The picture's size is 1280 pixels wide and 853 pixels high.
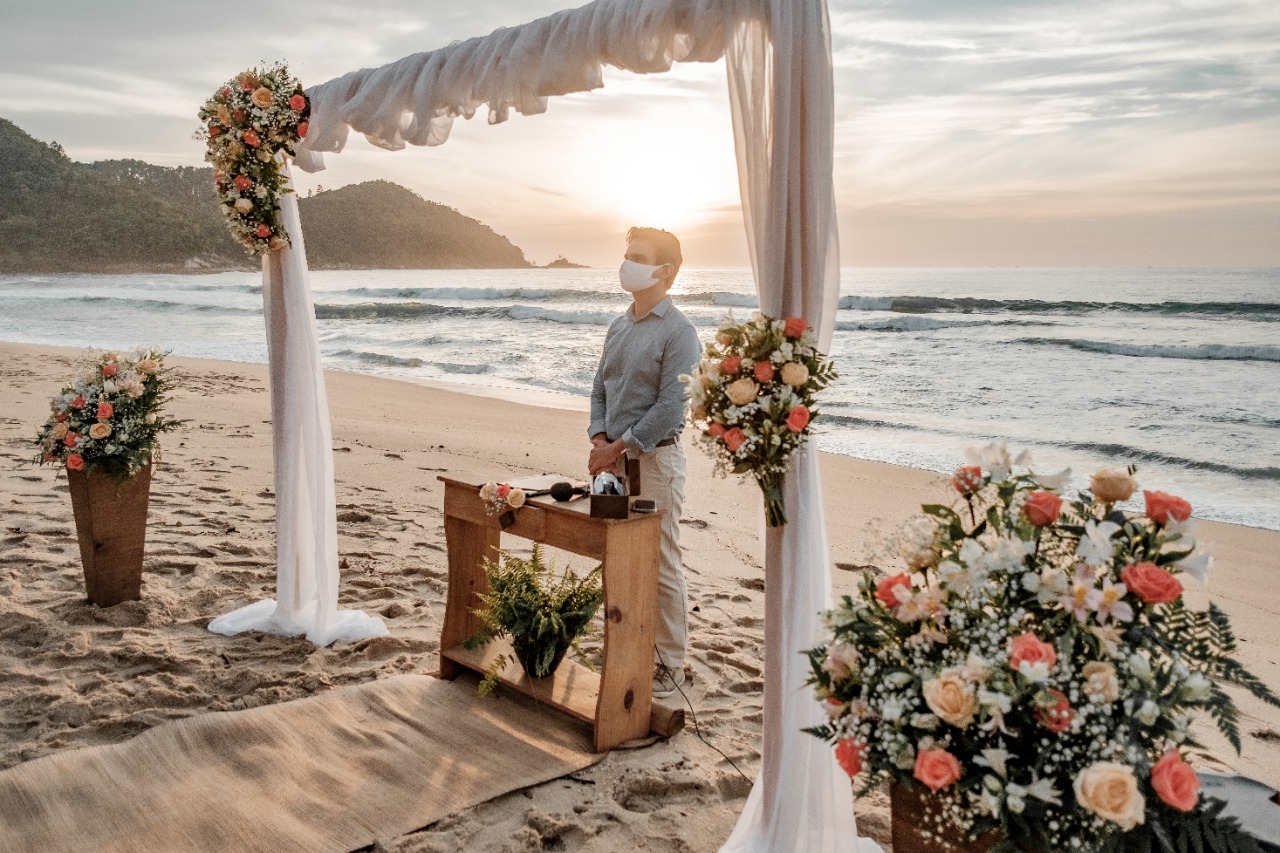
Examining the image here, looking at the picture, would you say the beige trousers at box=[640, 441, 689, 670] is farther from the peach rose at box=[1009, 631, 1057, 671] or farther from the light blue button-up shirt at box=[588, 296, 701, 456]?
the peach rose at box=[1009, 631, 1057, 671]

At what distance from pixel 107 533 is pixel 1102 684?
197 inches

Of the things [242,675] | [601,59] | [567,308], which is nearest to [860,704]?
[601,59]

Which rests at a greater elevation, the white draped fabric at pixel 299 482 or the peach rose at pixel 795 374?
the peach rose at pixel 795 374

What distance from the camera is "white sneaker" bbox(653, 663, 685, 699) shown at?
170 inches

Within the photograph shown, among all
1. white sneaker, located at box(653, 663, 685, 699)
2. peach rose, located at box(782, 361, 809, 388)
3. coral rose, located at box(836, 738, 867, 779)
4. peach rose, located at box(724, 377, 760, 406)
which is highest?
peach rose, located at box(782, 361, 809, 388)

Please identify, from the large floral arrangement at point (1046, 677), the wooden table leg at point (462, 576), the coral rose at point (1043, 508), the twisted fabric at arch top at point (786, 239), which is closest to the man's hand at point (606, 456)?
the wooden table leg at point (462, 576)

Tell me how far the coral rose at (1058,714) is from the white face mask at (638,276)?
2717mm

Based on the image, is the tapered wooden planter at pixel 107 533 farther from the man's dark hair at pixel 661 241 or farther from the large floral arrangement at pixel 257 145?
the man's dark hair at pixel 661 241

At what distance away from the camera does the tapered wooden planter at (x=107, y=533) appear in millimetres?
4938

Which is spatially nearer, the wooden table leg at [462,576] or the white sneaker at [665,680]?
the white sneaker at [665,680]

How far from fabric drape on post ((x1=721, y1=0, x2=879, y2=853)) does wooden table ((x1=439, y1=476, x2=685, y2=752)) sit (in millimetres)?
790

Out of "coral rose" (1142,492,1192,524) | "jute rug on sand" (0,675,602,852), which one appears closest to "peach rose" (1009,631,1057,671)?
"coral rose" (1142,492,1192,524)

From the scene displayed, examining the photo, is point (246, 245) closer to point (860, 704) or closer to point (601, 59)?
point (601, 59)

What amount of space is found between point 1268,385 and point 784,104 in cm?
1538
